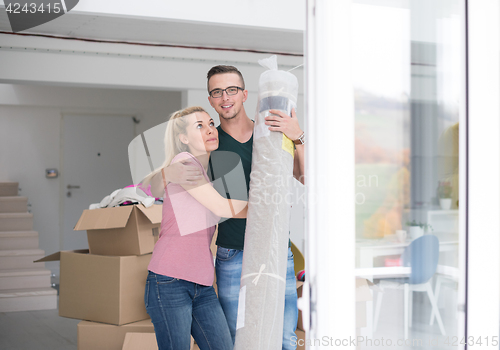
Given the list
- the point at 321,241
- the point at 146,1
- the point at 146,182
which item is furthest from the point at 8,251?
the point at 321,241

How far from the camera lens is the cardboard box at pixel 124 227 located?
2.39 m

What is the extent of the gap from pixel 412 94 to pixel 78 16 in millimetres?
3014

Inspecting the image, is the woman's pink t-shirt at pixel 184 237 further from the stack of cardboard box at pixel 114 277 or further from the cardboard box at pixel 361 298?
the stack of cardboard box at pixel 114 277

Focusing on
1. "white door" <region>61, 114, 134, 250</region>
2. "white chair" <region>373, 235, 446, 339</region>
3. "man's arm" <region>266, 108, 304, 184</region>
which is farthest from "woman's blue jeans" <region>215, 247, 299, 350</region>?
"white door" <region>61, 114, 134, 250</region>

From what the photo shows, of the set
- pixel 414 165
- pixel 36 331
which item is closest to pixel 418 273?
pixel 414 165

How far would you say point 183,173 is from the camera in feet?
4.51

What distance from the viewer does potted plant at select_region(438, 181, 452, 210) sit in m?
0.88

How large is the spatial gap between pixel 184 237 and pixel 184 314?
25 cm

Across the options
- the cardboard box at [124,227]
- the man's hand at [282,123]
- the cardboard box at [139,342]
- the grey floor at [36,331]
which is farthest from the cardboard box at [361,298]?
the grey floor at [36,331]

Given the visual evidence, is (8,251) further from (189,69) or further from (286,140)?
(286,140)

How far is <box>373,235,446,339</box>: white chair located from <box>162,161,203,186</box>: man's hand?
71cm

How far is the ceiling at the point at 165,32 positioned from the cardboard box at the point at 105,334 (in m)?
2.19

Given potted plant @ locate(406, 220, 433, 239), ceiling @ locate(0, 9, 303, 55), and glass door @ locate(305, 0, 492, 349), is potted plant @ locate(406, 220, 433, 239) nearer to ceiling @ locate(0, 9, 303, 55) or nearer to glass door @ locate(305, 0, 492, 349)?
glass door @ locate(305, 0, 492, 349)

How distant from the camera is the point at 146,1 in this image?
10.5 ft
